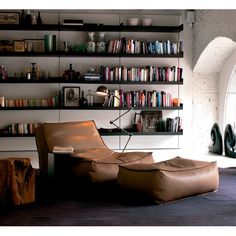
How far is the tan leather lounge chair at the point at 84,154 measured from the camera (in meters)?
4.14

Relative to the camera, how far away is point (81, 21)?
7004 millimetres

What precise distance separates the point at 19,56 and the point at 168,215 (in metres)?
4.73

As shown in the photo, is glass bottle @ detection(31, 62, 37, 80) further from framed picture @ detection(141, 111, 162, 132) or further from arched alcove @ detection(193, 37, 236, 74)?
arched alcove @ detection(193, 37, 236, 74)

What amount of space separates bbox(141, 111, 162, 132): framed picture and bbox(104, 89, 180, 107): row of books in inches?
8.1

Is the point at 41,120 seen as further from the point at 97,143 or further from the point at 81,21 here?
the point at 97,143

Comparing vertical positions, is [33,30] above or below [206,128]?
above

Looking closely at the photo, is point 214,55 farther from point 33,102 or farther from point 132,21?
point 33,102

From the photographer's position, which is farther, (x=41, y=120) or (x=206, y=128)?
(x=206, y=128)

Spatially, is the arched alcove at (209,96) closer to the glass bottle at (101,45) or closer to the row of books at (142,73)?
the row of books at (142,73)

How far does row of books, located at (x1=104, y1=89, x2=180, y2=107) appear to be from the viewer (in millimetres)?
7121

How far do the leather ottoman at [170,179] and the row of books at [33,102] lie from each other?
11.3ft

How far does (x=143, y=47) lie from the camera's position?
23.4ft
